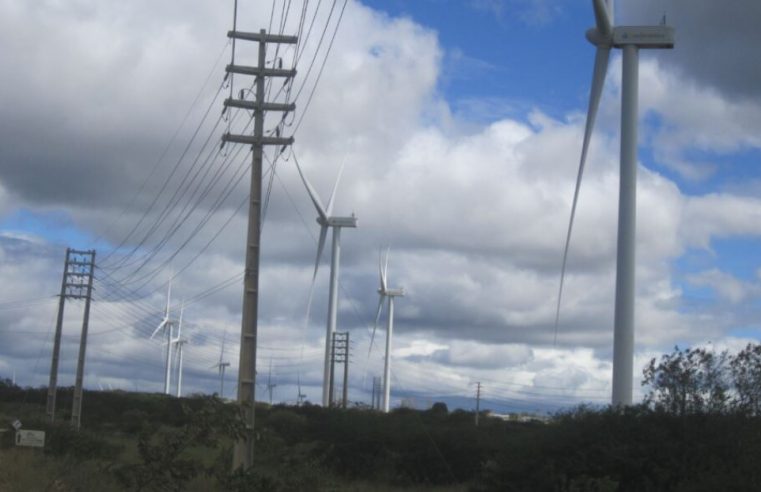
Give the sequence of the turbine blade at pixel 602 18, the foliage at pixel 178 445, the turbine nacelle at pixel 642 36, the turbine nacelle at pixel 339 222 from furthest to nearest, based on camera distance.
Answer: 1. the turbine nacelle at pixel 339 222
2. the turbine nacelle at pixel 642 36
3. the turbine blade at pixel 602 18
4. the foliage at pixel 178 445

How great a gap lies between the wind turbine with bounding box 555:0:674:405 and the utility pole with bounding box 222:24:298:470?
32.8ft

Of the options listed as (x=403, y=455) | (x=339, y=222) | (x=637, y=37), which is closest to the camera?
(x=637, y=37)

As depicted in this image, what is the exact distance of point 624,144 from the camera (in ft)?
124

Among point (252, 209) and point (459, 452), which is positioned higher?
point (252, 209)

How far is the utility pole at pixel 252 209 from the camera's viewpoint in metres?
31.9

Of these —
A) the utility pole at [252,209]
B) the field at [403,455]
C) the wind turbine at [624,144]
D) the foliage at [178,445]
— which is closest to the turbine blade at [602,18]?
the wind turbine at [624,144]

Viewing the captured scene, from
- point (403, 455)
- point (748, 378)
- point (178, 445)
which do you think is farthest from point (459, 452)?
point (178, 445)

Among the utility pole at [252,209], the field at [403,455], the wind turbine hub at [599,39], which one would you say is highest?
the wind turbine hub at [599,39]

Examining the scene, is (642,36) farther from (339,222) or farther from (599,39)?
(339,222)

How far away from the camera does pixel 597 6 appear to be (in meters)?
37.9

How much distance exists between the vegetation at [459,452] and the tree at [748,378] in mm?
38

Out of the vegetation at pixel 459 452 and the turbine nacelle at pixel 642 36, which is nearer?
the vegetation at pixel 459 452

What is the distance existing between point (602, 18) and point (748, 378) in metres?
12.7

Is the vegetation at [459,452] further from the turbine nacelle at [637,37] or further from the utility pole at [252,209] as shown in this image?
the turbine nacelle at [637,37]
